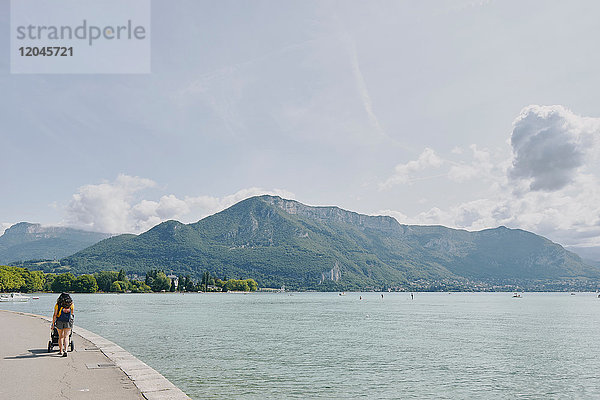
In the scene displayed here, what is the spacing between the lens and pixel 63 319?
74.8 feet

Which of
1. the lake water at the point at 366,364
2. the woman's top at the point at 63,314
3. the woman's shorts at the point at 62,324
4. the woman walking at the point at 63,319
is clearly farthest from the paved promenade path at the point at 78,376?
the lake water at the point at 366,364

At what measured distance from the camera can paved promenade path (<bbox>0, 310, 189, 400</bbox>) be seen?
1549 cm

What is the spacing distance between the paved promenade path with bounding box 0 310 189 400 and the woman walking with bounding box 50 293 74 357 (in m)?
0.78

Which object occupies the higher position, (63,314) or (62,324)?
(63,314)

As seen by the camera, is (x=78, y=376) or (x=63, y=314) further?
(x=63, y=314)

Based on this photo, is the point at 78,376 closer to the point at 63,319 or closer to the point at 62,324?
the point at 63,319

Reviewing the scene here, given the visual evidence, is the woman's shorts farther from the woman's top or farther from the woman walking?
the woman's top

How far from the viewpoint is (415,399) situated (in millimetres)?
23172

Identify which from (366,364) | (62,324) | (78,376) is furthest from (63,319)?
(366,364)

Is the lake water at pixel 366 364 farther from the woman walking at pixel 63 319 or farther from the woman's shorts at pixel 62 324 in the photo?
the woman's shorts at pixel 62 324

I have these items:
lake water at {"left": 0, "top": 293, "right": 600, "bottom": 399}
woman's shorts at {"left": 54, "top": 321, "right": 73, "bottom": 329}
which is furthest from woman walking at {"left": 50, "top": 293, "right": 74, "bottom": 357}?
lake water at {"left": 0, "top": 293, "right": 600, "bottom": 399}

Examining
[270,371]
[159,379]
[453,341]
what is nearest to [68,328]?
[159,379]

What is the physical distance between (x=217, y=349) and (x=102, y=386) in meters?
23.8

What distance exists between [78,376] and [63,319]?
537 centimetres
